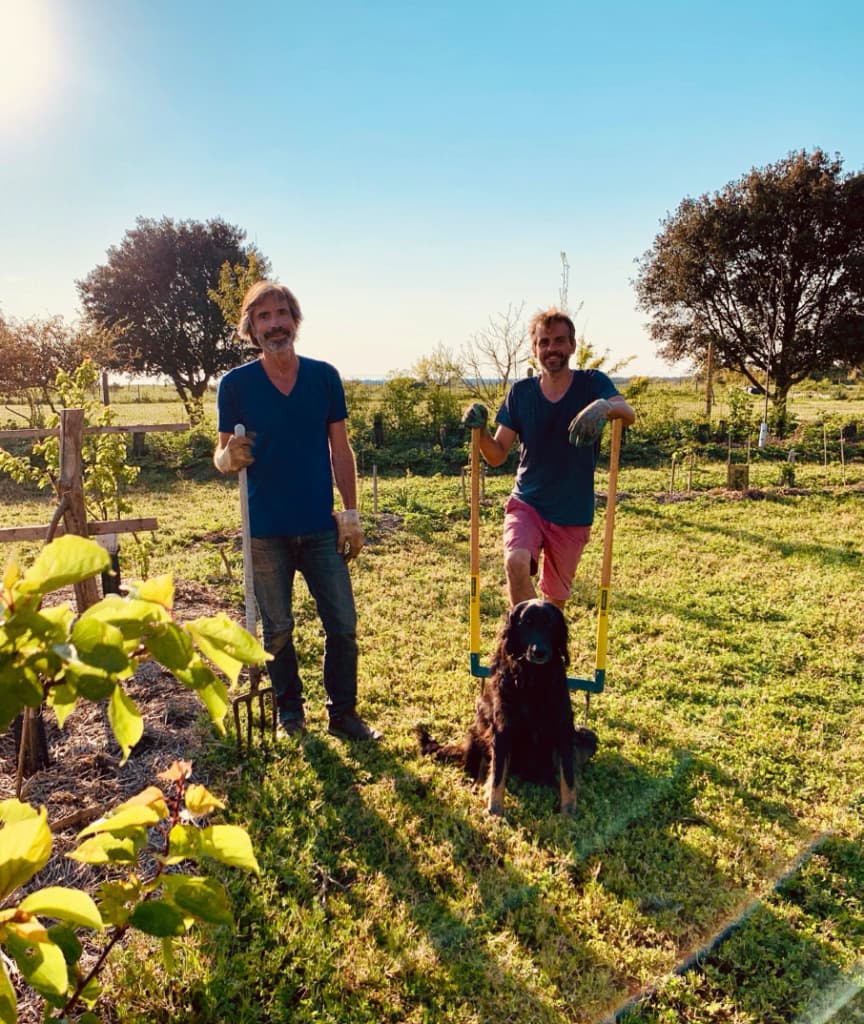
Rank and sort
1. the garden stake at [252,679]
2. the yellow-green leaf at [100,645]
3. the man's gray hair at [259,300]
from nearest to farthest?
the yellow-green leaf at [100,645]
the man's gray hair at [259,300]
the garden stake at [252,679]

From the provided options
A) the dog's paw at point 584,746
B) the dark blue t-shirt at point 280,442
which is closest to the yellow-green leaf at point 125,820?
the dark blue t-shirt at point 280,442

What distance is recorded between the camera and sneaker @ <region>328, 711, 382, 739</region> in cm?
392

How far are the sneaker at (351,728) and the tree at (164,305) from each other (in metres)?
23.6

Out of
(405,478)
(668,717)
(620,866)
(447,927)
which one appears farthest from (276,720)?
(405,478)

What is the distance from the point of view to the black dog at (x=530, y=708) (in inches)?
121

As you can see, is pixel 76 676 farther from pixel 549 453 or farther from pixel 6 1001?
pixel 549 453

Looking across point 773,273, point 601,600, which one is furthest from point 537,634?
point 773,273

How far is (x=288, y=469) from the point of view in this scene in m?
3.59

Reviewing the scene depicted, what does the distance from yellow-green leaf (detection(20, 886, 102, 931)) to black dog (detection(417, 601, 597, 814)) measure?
2.45 m

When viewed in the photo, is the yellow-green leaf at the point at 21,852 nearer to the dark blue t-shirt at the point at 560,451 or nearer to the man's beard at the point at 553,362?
the dark blue t-shirt at the point at 560,451

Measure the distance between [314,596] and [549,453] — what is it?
163cm

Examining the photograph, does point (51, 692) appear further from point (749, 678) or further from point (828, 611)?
point (828, 611)

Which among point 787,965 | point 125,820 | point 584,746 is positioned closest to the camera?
point 125,820

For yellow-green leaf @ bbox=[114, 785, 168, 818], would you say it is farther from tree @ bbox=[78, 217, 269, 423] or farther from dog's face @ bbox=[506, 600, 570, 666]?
tree @ bbox=[78, 217, 269, 423]
